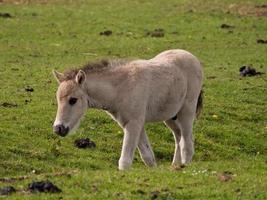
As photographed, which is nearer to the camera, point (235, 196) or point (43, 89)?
point (235, 196)

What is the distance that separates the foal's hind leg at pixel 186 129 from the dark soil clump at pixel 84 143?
213cm

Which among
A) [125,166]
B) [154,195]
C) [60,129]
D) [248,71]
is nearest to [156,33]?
[248,71]

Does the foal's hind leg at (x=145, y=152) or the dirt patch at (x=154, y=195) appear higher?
the dirt patch at (x=154, y=195)

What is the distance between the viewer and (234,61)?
26.0m

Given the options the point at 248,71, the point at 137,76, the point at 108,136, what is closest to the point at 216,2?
the point at 248,71

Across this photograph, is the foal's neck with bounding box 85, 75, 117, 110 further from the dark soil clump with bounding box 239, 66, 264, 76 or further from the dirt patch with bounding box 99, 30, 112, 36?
the dirt patch with bounding box 99, 30, 112, 36

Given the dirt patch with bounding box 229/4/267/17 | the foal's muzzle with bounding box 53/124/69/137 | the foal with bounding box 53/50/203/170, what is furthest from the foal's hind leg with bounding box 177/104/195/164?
the dirt patch with bounding box 229/4/267/17

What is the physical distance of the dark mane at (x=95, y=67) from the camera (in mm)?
12836

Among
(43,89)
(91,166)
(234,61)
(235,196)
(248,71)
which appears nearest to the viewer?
(235,196)

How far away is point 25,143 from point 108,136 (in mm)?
1994

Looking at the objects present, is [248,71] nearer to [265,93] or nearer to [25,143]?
[265,93]

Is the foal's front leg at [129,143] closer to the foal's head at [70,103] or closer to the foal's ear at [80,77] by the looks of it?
the foal's head at [70,103]

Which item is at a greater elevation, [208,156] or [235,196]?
[235,196]

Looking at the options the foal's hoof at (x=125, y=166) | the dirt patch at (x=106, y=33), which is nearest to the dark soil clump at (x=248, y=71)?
the dirt patch at (x=106, y=33)
